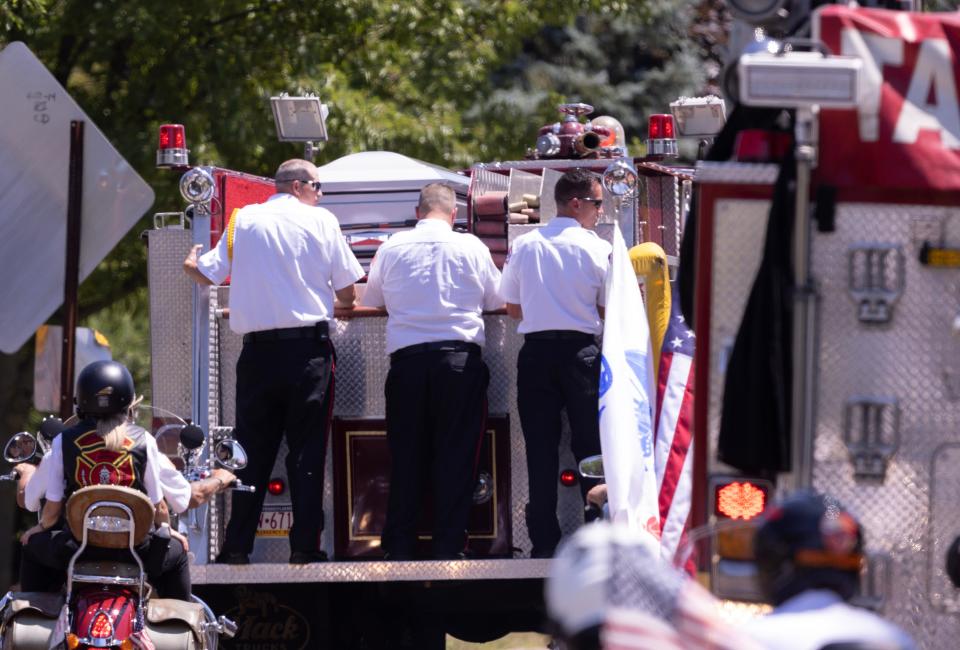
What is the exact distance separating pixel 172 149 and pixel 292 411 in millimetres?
1693

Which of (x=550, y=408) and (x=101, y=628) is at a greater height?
(x=550, y=408)

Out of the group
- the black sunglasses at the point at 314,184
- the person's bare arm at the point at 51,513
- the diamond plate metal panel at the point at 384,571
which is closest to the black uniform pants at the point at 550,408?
the diamond plate metal panel at the point at 384,571

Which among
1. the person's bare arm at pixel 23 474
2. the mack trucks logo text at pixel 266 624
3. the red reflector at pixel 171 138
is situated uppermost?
the red reflector at pixel 171 138

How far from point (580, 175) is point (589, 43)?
18081 millimetres

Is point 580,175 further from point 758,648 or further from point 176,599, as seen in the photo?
point 758,648

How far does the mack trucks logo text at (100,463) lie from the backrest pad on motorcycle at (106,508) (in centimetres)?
9

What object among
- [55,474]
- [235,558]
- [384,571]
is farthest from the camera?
[235,558]

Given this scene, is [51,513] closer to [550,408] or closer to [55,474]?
[55,474]

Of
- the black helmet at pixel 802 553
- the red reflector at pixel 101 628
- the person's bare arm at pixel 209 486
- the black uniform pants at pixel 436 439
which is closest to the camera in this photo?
the black helmet at pixel 802 553

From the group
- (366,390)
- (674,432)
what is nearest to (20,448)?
(366,390)

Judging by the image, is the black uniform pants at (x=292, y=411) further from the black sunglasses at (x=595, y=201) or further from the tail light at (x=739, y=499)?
the tail light at (x=739, y=499)

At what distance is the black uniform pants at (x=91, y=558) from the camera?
26.1 ft

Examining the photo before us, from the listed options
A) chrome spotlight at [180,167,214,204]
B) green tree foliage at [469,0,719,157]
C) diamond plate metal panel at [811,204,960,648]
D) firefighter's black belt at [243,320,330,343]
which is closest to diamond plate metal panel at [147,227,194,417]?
chrome spotlight at [180,167,214,204]

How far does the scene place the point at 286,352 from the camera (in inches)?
359
